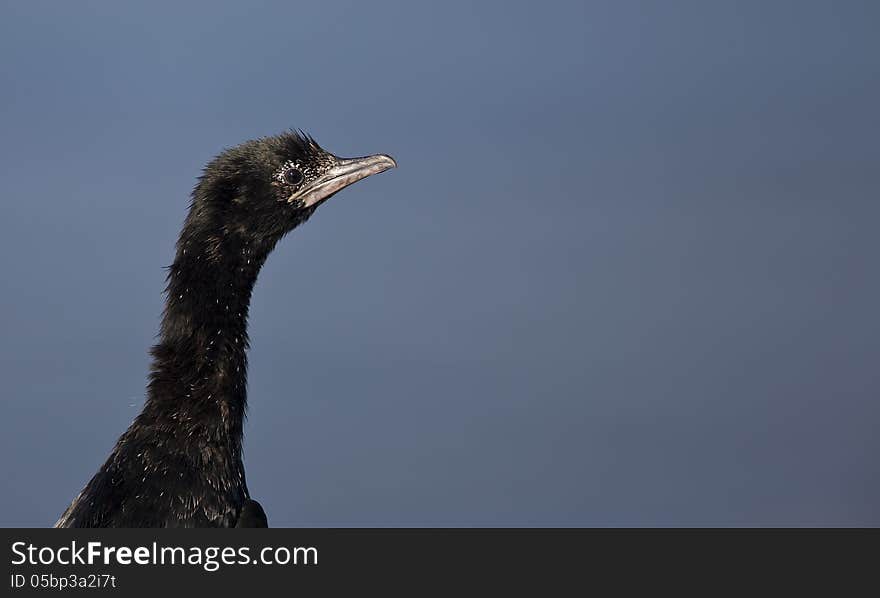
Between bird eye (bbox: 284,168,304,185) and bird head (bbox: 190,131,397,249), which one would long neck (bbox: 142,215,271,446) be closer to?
bird head (bbox: 190,131,397,249)

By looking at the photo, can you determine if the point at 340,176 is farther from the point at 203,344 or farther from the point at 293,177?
the point at 203,344

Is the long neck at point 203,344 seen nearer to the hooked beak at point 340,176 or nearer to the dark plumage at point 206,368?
the dark plumage at point 206,368

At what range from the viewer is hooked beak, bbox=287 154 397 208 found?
7.46 meters

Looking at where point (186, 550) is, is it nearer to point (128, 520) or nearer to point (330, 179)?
point (128, 520)

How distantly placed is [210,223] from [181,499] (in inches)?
56.4

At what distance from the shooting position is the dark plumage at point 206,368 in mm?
6445

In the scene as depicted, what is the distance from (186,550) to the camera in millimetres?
6457

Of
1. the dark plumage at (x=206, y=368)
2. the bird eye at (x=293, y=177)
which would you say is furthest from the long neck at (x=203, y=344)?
the bird eye at (x=293, y=177)

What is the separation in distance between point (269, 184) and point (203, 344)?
998mm

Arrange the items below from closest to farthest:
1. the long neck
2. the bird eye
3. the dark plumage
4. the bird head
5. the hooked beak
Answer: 1. the dark plumage
2. the long neck
3. the bird head
4. the bird eye
5. the hooked beak

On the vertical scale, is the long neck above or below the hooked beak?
below

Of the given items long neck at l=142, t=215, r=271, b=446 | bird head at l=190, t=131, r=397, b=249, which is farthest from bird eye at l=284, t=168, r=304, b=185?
long neck at l=142, t=215, r=271, b=446

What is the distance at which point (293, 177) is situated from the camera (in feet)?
24.3

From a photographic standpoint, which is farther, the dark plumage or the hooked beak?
the hooked beak
